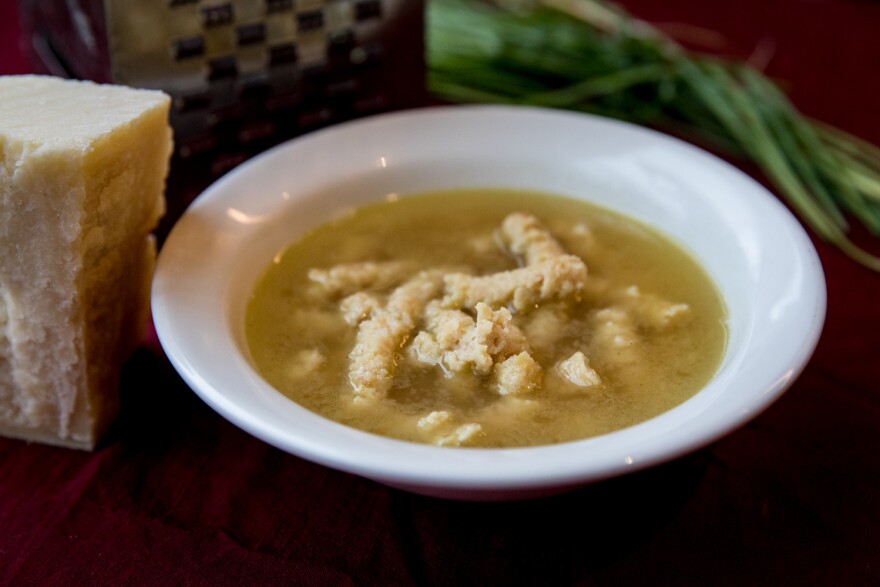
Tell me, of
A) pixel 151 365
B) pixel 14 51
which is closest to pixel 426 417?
pixel 151 365

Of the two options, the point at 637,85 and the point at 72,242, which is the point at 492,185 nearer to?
the point at 637,85

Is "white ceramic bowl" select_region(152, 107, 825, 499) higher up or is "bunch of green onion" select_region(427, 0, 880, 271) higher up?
"white ceramic bowl" select_region(152, 107, 825, 499)

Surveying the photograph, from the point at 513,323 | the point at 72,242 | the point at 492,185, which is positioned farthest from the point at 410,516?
A: the point at 492,185

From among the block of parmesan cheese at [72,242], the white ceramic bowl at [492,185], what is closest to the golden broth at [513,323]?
the white ceramic bowl at [492,185]

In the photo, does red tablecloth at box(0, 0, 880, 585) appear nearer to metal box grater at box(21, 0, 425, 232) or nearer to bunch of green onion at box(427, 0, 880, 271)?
metal box grater at box(21, 0, 425, 232)

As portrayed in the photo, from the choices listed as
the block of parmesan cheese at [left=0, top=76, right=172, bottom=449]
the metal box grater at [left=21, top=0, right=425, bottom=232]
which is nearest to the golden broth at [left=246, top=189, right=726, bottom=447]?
the block of parmesan cheese at [left=0, top=76, right=172, bottom=449]

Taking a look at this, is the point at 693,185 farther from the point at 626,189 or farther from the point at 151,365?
the point at 151,365

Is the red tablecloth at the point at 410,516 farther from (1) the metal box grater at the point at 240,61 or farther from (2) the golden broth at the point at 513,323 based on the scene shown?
(1) the metal box grater at the point at 240,61
